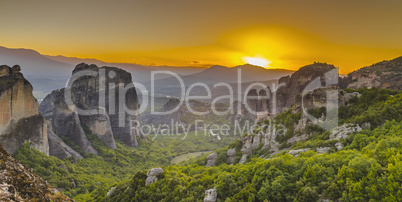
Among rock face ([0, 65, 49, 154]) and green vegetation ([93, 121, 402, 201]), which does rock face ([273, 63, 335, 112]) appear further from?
rock face ([0, 65, 49, 154])

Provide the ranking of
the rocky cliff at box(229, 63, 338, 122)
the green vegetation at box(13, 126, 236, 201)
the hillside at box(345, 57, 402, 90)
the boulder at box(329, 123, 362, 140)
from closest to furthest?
the boulder at box(329, 123, 362, 140) < the green vegetation at box(13, 126, 236, 201) < the hillside at box(345, 57, 402, 90) < the rocky cliff at box(229, 63, 338, 122)

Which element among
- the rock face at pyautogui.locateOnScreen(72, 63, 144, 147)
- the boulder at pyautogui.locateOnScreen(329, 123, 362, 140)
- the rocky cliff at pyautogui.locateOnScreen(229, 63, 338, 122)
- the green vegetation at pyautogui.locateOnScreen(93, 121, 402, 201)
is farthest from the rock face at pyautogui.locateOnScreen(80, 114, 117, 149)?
the boulder at pyautogui.locateOnScreen(329, 123, 362, 140)

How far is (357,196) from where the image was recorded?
12492mm

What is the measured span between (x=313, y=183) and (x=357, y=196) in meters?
2.78

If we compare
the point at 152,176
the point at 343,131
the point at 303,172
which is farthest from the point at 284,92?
the point at 303,172

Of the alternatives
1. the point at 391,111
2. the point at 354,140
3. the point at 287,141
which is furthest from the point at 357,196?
the point at 287,141

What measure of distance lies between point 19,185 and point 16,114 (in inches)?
1378

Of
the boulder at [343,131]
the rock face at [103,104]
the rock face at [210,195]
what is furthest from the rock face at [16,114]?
the boulder at [343,131]

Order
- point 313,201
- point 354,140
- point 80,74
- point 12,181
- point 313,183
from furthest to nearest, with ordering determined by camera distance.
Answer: point 80,74
point 354,140
point 313,183
point 313,201
point 12,181

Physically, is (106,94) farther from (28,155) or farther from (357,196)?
(357,196)

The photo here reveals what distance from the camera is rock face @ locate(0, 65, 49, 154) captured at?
34750mm

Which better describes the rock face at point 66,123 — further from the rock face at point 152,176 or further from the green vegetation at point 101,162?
the rock face at point 152,176

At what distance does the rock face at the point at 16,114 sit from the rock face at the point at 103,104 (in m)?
13.0

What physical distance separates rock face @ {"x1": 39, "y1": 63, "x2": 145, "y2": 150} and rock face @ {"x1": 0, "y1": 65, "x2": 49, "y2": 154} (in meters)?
13.0
